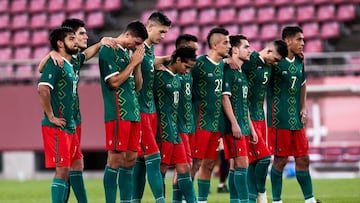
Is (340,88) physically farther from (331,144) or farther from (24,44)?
(24,44)

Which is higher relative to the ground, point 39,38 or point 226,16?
point 226,16

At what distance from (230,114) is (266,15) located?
16.5m

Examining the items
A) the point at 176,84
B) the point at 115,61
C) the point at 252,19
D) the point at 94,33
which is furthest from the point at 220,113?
the point at 94,33

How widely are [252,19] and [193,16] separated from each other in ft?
6.17

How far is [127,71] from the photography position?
10.0 meters

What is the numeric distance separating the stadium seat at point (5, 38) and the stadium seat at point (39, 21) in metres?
0.75

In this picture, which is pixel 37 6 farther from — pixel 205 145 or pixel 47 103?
pixel 47 103

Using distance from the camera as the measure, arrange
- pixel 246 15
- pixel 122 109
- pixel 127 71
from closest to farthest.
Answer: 1. pixel 127 71
2. pixel 122 109
3. pixel 246 15

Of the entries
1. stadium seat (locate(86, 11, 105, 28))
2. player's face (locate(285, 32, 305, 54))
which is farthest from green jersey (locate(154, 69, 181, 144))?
stadium seat (locate(86, 11, 105, 28))

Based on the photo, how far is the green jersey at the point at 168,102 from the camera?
1098 cm

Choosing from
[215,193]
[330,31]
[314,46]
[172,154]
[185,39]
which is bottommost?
[215,193]

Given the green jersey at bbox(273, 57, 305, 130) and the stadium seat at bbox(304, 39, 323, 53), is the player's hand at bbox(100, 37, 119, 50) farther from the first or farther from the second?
the stadium seat at bbox(304, 39, 323, 53)

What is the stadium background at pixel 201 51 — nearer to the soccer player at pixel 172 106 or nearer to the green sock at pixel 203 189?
the green sock at pixel 203 189

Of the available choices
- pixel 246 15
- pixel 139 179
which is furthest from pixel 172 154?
pixel 246 15
